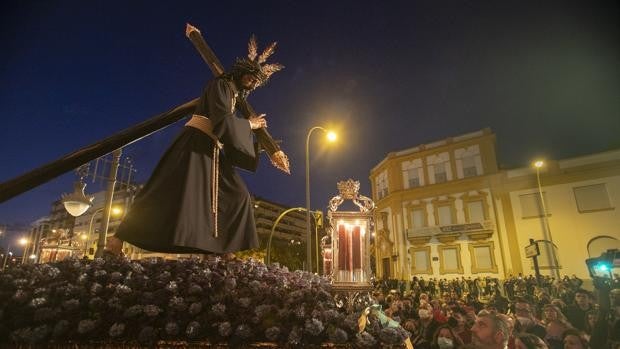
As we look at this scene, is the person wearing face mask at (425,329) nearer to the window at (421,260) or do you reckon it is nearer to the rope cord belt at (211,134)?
the rope cord belt at (211,134)

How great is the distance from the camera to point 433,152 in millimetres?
33844

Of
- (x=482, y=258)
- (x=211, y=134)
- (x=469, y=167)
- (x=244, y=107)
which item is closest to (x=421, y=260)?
(x=482, y=258)

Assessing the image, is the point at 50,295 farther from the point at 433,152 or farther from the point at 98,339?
the point at 433,152

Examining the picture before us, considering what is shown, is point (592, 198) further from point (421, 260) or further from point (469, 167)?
point (421, 260)

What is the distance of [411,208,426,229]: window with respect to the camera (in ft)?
107

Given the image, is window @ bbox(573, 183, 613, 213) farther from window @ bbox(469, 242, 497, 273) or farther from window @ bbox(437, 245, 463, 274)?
window @ bbox(437, 245, 463, 274)

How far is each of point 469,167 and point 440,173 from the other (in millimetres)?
2733

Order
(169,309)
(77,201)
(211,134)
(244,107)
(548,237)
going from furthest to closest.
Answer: (548,237)
(77,201)
(244,107)
(211,134)
(169,309)

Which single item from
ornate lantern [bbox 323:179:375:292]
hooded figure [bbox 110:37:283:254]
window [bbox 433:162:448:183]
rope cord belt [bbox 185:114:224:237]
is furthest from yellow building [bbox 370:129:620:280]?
rope cord belt [bbox 185:114:224:237]

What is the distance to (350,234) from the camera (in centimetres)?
514

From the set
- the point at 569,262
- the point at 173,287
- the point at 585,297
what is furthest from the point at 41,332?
the point at 569,262

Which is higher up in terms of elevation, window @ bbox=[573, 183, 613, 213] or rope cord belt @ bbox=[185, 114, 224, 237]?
window @ bbox=[573, 183, 613, 213]

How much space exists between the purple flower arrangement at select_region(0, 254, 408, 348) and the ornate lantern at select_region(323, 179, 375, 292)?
92cm

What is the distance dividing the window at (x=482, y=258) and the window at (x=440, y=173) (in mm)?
7017
